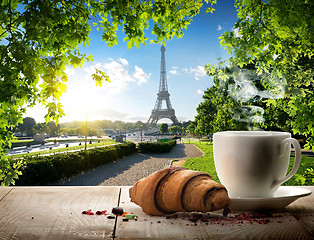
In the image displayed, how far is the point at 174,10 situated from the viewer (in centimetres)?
385

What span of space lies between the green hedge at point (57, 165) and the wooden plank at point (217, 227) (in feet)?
37.3

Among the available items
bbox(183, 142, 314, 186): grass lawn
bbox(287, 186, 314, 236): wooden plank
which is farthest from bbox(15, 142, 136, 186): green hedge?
bbox(287, 186, 314, 236): wooden plank

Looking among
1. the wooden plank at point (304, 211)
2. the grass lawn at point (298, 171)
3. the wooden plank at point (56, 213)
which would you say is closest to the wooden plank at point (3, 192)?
the wooden plank at point (56, 213)

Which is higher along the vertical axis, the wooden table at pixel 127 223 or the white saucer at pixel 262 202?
the white saucer at pixel 262 202

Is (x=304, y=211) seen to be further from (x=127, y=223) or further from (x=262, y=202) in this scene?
(x=127, y=223)

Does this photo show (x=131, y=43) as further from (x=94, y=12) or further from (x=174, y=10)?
(x=174, y=10)

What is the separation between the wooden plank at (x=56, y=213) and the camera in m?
1.00

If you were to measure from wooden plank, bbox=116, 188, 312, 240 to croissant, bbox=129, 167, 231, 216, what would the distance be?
59 millimetres

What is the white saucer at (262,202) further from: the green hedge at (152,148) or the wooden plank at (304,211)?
the green hedge at (152,148)

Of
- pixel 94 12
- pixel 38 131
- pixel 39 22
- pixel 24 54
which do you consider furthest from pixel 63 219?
pixel 38 131

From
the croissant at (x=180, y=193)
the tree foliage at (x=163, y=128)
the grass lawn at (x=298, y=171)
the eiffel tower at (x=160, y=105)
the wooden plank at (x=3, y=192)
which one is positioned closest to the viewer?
the croissant at (x=180, y=193)

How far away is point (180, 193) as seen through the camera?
1.12 m

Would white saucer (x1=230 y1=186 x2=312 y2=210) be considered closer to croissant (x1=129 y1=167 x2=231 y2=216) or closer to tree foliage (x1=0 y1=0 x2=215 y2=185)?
croissant (x1=129 y1=167 x2=231 y2=216)

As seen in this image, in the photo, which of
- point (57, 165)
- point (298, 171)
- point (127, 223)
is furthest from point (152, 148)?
point (127, 223)
